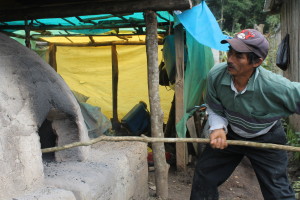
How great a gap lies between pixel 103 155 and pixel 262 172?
5.05 ft

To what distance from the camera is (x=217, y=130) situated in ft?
9.37

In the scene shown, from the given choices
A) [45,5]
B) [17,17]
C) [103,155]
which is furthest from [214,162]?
[17,17]

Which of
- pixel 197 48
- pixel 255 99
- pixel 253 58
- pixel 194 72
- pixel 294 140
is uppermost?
pixel 197 48

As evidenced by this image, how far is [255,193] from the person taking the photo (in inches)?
194

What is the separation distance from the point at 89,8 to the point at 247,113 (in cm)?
199

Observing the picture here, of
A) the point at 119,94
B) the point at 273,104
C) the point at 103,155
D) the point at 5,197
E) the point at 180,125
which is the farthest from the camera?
the point at 119,94

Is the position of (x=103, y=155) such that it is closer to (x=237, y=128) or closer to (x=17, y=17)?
(x=237, y=128)

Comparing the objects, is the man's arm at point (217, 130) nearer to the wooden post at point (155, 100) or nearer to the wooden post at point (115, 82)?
the wooden post at point (155, 100)

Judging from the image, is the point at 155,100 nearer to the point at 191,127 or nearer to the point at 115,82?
the point at 191,127

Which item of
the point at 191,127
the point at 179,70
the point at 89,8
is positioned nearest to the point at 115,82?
the point at 191,127

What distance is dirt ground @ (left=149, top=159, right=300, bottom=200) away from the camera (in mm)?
4768

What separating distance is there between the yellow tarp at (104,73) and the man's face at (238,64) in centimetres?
544

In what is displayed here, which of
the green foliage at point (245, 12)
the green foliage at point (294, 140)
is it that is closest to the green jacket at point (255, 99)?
the green foliage at point (294, 140)

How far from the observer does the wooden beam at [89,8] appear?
3442mm
